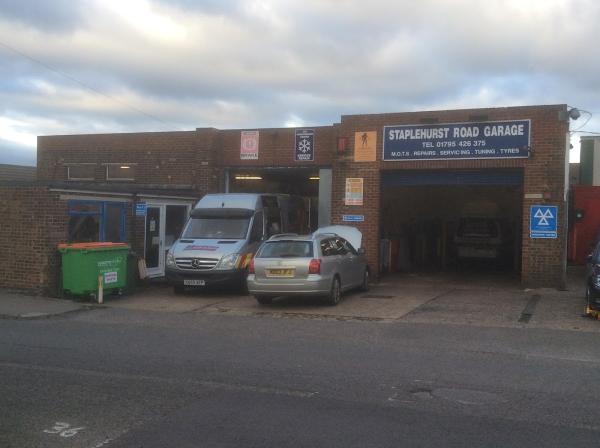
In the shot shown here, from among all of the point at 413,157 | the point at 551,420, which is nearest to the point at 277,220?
the point at 413,157

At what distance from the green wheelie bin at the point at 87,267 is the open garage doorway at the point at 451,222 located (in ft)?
27.4

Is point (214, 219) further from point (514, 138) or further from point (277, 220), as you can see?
point (514, 138)

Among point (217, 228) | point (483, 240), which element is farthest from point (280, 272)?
point (483, 240)

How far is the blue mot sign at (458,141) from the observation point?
56.1 feet

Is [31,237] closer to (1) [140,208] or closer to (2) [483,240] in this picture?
(1) [140,208]

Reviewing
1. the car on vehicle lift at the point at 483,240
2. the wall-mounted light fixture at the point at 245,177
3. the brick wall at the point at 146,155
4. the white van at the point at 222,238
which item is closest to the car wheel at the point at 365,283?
the white van at the point at 222,238

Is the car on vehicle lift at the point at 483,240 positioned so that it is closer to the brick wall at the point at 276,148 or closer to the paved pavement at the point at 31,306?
the brick wall at the point at 276,148

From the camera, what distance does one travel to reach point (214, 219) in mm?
17078

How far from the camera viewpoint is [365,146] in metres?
18.9

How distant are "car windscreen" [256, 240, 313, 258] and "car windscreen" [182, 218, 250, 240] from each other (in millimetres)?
2586

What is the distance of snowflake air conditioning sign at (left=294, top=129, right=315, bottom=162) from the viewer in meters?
20.6

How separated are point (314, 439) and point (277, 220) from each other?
1343 centimetres

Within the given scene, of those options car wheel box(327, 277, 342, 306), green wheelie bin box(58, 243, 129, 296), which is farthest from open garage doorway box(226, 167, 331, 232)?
green wheelie bin box(58, 243, 129, 296)

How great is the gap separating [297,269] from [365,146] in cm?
655
